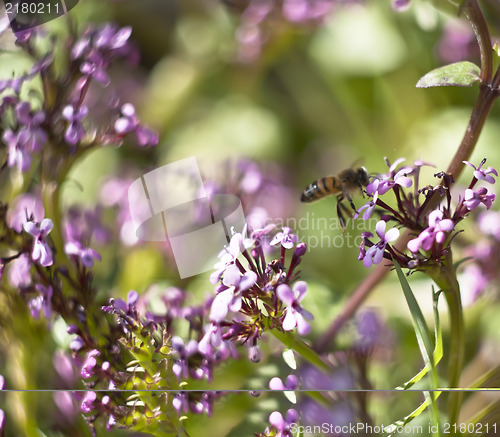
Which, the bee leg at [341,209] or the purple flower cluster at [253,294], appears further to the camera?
the bee leg at [341,209]

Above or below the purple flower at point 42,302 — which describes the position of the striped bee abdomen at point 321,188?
above

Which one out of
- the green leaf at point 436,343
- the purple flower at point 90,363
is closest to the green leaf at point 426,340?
the green leaf at point 436,343

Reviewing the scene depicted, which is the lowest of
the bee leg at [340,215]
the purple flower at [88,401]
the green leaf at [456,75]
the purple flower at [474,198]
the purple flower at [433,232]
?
the purple flower at [88,401]

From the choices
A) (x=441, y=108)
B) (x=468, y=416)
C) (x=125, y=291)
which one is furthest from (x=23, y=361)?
(x=441, y=108)

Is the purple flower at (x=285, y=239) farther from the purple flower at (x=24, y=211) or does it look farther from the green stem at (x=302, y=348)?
the purple flower at (x=24, y=211)

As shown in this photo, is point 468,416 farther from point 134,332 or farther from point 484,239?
point 134,332

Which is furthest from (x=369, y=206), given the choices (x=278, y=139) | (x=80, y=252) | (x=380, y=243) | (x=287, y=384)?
(x=278, y=139)

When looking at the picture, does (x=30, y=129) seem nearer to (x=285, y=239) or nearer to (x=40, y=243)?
(x=40, y=243)
